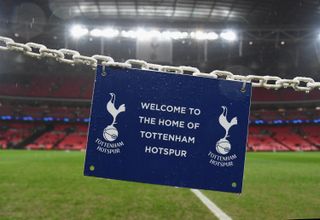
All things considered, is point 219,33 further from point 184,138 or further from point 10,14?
point 184,138

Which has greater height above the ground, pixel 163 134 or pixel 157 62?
pixel 157 62

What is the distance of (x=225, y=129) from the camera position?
2029mm

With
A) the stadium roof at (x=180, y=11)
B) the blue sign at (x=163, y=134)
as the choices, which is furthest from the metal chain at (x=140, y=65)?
the stadium roof at (x=180, y=11)

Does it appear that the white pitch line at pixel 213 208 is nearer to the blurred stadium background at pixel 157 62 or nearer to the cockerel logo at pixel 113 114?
the blurred stadium background at pixel 157 62

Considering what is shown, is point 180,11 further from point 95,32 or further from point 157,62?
point 95,32

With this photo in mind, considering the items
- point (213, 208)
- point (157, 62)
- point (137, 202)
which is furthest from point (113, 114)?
point (157, 62)

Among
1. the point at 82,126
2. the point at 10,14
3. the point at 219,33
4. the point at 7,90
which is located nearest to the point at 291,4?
the point at 219,33

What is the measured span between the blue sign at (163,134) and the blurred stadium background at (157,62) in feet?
7.42

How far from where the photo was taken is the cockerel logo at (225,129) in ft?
6.62

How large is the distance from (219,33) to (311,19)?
832 cm

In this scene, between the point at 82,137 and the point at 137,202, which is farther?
the point at 82,137

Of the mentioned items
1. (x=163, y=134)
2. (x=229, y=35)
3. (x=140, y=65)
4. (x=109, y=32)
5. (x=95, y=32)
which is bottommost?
(x=163, y=134)

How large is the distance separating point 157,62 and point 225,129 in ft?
116

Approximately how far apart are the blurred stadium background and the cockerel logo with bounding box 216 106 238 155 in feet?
7.74
